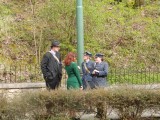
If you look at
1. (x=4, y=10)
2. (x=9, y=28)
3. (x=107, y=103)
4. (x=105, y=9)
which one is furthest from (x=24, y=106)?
(x=105, y=9)

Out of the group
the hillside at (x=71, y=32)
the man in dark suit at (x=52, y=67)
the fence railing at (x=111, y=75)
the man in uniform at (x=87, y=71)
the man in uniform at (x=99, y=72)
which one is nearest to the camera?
the man in dark suit at (x=52, y=67)

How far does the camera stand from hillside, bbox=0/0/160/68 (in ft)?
53.9

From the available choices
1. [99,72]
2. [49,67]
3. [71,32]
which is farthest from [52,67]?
[71,32]

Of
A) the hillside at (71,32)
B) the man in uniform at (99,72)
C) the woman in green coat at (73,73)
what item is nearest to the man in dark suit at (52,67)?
the woman in green coat at (73,73)

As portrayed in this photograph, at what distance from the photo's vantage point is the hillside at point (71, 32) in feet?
53.9

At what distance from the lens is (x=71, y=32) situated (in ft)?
54.9

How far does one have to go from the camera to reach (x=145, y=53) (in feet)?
57.3

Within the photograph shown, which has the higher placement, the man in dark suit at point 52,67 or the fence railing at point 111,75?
the man in dark suit at point 52,67

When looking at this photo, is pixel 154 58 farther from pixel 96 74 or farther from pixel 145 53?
pixel 96 74

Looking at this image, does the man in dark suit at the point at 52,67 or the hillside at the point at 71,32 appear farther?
the hillside at the point at 71,32

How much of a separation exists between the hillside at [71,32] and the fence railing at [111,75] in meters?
0.84

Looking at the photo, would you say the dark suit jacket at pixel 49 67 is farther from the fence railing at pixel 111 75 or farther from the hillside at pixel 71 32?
the hillside at pixel 71 32

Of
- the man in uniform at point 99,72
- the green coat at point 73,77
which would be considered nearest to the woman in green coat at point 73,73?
the green coat at point 73,77

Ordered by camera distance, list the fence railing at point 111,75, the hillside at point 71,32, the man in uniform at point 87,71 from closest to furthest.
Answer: the man in uniform at point 87,71 < the fence railing at point 111,75 < the hillside at point 71,32
